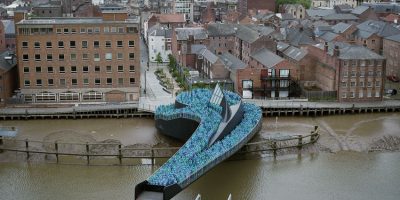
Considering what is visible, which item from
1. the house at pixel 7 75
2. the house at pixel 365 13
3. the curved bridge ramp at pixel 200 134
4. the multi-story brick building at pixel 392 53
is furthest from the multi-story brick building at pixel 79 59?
the house at pixel 365 13

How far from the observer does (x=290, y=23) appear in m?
85.8

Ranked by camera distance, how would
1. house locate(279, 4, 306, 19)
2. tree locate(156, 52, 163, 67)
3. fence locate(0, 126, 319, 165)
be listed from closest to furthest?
fence locate(0, 126, 319, 165)
tree locate(156, 52, 163, 67)
house locate(279, 4, 306, 19)

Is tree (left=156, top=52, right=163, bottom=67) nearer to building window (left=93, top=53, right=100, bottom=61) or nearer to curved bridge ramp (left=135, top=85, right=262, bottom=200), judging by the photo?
building window (left=93, top=53, right=100, bottom=61)

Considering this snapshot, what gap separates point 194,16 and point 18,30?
65356 mm

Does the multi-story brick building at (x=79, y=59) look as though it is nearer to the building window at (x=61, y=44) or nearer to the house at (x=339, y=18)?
the building window at (x=61, y=44)

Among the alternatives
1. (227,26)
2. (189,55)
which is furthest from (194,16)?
(189,55)

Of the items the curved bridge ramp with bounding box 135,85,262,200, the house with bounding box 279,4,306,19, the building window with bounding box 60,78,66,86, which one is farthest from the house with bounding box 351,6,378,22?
the building window with bounding box 60,78,66,86

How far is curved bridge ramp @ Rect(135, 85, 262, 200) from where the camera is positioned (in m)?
28.9

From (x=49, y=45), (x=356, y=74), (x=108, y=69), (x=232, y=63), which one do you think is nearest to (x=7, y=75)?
(x=49, y=45)

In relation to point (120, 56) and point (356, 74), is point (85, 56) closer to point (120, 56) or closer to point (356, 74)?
point (120, 56)

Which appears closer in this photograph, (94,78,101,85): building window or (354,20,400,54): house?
(94,78,101,85): building window

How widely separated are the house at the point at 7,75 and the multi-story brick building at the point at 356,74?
31.6 m

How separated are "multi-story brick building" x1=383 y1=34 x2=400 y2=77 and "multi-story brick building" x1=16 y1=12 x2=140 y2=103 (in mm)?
31254

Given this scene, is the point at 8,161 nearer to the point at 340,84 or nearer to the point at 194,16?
the point at 340,84
